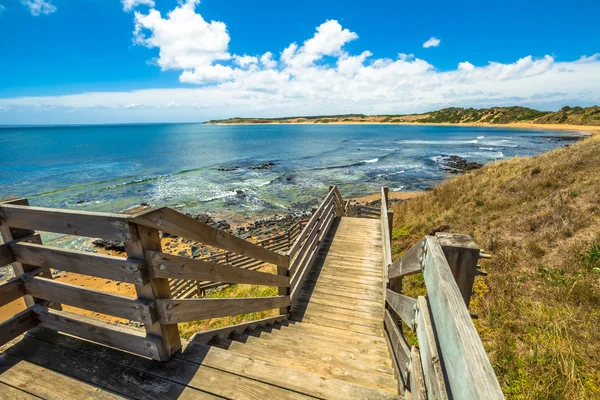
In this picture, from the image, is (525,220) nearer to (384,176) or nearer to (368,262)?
(368,262)

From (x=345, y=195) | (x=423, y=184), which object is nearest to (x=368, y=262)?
(x=345, y=195)

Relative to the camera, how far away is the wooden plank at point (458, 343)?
81cm

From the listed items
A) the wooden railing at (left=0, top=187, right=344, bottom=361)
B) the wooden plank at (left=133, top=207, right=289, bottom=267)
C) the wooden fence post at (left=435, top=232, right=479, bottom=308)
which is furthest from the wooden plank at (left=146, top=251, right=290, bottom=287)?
the wooden fence post at (left=435, top=232, right=479, bottom=308)

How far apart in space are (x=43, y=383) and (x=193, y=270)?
4.31 feet

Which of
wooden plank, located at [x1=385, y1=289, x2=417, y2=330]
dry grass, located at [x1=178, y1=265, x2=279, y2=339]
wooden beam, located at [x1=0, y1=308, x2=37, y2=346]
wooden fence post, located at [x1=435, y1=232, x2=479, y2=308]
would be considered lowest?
dry grass, located at [x1=178, y1=265, x2=279, y2=339]

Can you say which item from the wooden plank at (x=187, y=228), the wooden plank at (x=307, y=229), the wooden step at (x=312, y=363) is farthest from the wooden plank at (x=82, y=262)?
the wooden plank at (x=307, y=229)

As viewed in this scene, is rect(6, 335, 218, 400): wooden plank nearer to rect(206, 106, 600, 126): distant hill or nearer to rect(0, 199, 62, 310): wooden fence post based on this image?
rect(0, 199, 62, 310): wooden fence post

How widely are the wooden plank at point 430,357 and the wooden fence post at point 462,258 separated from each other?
0.24 meters

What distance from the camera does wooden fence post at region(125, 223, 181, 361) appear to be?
201cm

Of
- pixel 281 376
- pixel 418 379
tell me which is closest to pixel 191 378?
pixel 281 376

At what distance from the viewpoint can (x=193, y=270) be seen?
7.89 ft

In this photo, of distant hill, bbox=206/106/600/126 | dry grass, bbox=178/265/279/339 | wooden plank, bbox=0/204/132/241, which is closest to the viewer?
wooden plank, bbox=0/204/132/241

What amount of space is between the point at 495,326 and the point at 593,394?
1376mm

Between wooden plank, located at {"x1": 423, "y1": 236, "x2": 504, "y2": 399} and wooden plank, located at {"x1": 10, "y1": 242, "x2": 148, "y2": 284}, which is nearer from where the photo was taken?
wooden plank, located at {"x1": 423, "y1": 236, "x2": 504, "y2": 399}
